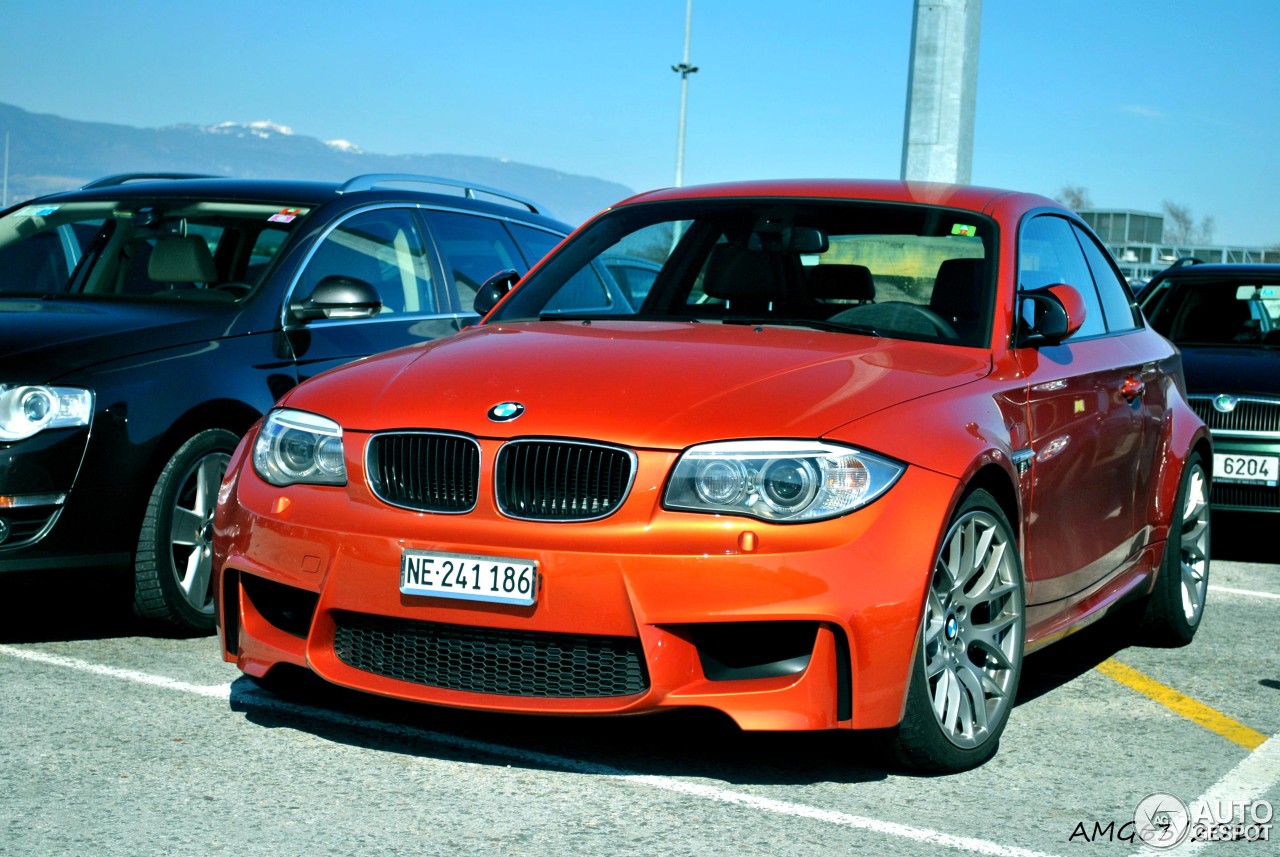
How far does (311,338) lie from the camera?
21.8 feet

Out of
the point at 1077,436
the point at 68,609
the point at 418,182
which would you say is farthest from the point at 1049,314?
the point at 68,609

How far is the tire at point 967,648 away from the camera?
13.8 ft

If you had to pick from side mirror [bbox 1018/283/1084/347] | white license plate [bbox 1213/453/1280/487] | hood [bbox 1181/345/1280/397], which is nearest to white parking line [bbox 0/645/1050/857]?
side mirror [bbox 1018/283/1084/347]

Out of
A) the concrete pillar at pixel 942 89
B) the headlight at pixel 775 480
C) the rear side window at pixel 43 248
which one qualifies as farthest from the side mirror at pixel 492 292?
the concrete pillar at pixel 942 89

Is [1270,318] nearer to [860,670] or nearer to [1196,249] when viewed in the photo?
[860,670]

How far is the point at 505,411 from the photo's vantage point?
4230mm

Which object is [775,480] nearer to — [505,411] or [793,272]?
[505,411]

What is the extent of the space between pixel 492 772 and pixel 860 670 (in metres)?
1.00

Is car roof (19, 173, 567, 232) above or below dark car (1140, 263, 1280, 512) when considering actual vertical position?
above

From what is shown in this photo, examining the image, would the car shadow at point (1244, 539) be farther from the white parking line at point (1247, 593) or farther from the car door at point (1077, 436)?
the car door at point (1077, 436)

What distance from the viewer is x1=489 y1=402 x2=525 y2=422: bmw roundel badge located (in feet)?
13.8

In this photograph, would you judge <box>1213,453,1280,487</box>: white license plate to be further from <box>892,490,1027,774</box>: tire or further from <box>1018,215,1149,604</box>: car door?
<box>892,490,1027,774</box>: tire

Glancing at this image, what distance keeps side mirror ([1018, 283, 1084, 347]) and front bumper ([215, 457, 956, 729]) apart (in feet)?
3.88

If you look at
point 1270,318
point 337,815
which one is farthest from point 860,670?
point 1270,318
